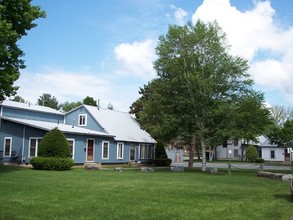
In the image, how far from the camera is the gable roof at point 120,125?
41562 millimetres

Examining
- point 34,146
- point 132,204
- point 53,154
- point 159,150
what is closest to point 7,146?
point 34,146

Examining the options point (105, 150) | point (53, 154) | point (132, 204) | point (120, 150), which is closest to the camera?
point (132, 204)

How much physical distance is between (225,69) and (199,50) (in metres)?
3.21

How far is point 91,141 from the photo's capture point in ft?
122

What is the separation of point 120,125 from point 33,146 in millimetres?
13468

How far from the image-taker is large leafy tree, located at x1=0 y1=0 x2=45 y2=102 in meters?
22.0

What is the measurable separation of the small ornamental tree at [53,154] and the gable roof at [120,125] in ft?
36.2

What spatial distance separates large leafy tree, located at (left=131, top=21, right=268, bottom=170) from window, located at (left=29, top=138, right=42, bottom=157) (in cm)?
1091

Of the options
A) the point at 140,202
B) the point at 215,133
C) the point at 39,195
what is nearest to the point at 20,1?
the point at 39,195

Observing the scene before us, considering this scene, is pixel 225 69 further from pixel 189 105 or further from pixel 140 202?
pixel 140 202

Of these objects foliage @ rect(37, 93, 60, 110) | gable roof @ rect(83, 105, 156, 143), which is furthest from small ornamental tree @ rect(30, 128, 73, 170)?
foliage @ rect(37, 93, 60, 110)

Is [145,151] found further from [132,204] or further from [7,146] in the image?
[132,204]

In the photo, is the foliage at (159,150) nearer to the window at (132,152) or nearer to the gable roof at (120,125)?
the gable roof at (120,125)

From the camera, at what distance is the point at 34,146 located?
108 ft
